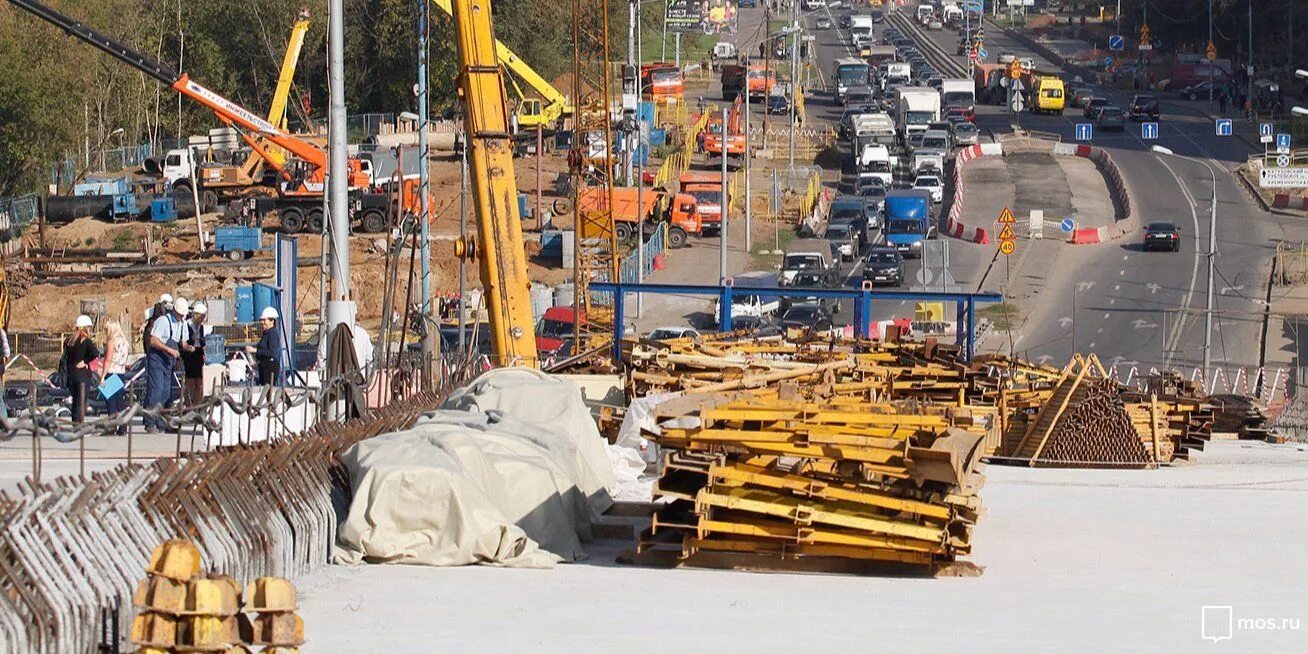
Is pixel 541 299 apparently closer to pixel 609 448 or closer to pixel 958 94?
pixel 609 448

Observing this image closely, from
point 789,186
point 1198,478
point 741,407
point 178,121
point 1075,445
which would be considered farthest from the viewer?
point 178,121

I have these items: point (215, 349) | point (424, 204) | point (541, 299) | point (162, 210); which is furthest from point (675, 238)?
point (424, 204)

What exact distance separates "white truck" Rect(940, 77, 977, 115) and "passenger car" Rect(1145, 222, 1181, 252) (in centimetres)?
3068

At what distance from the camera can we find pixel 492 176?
25.0m

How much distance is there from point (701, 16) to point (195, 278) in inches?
3785

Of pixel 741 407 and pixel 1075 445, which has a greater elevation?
pixel 741 407

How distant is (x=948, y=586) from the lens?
14367 millimetres

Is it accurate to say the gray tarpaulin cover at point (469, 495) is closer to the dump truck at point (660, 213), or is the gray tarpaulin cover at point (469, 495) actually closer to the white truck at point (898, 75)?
the dump truck at point (660, 213)

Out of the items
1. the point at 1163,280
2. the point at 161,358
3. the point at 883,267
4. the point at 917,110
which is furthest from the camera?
the point at 917,110

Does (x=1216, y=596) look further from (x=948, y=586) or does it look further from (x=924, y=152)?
(x=924, y=152)

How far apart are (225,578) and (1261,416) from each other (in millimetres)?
25090

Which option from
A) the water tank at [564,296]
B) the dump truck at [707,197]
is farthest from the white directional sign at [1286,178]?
the water tank at [564,296]

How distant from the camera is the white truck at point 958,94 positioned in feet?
321

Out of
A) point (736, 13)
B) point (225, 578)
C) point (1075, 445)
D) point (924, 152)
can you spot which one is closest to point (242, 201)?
point (924, 152)
